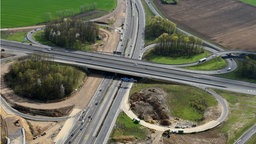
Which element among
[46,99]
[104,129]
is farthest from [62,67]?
[104,129]

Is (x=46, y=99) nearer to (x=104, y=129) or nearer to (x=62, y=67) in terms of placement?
(x=62, y=67)

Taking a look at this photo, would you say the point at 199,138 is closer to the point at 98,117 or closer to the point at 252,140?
the point at 252,140

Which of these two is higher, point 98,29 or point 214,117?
point 98,29

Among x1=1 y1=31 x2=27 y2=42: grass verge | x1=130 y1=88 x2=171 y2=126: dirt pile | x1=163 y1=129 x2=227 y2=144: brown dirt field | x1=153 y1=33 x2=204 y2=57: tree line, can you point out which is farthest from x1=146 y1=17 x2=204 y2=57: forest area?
x1=1 y1=31 x2=27 y2=42: grass verge

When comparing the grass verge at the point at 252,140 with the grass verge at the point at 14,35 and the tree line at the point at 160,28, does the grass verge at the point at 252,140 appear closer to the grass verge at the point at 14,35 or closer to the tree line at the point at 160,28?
the tree line at the point at 160,28

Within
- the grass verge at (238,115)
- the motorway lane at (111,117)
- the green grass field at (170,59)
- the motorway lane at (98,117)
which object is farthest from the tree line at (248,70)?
the motorway lane at (98,117)

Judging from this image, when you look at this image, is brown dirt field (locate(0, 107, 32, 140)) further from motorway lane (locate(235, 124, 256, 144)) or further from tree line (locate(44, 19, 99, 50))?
motorway lane (locate(235, 124, 256, 144))

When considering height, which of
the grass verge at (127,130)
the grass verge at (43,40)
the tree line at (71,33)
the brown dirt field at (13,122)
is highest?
the tree line at (71,33)
